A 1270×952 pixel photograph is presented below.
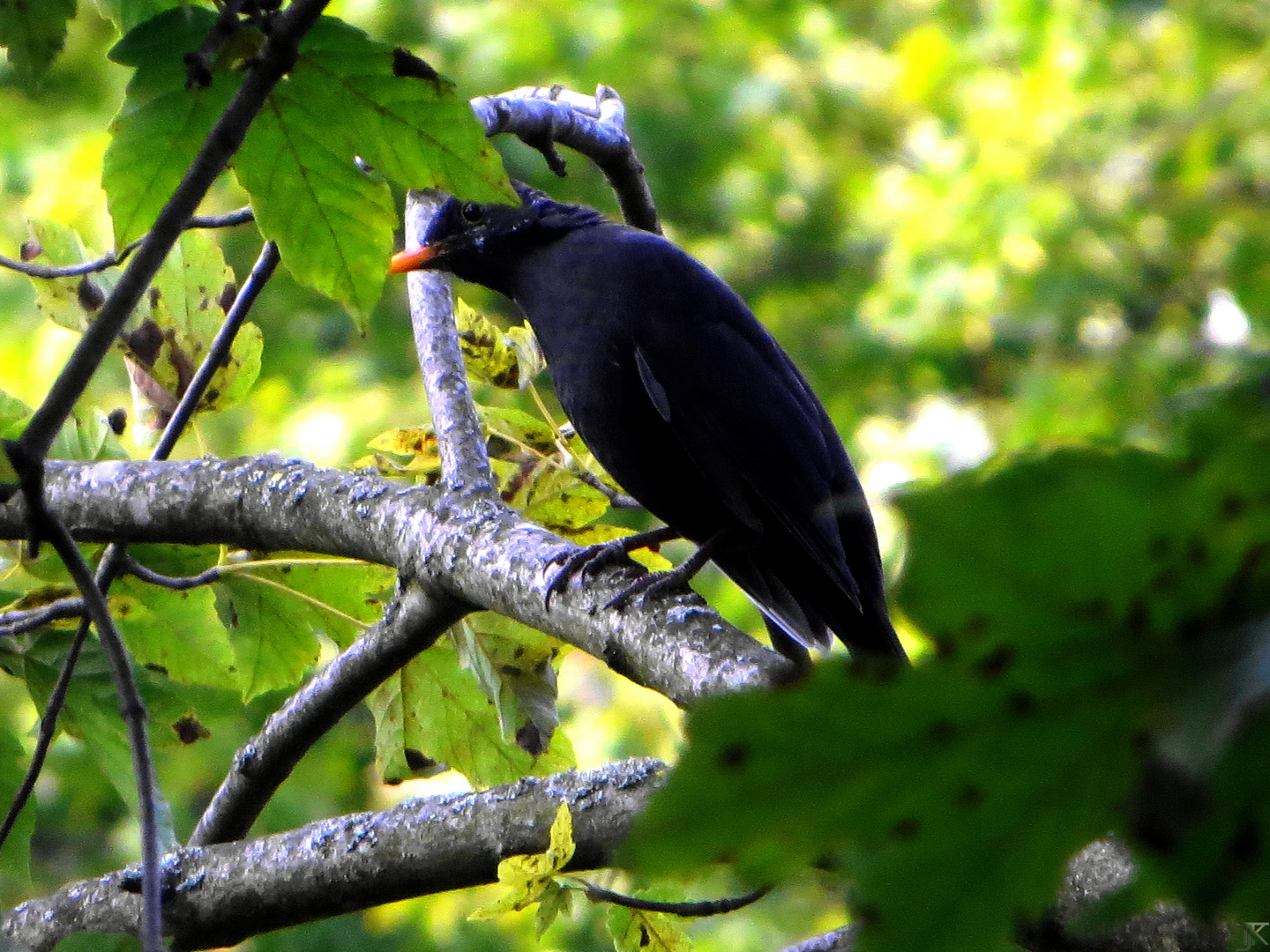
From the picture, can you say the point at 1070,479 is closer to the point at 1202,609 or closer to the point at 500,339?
the point at 1202,609

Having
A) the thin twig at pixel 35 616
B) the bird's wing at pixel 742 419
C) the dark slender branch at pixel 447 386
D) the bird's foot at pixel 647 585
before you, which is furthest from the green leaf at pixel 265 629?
the bird's wing at pixel 742 419

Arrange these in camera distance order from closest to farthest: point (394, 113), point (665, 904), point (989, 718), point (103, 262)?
point (989, 718), point (394, 113), point (103, 262), point (665, 904)

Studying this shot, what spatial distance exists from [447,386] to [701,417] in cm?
62

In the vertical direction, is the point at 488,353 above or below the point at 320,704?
above

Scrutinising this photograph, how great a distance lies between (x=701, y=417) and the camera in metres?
2.68

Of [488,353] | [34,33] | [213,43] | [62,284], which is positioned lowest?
[213,43]

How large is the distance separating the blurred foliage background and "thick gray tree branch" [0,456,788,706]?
431cm

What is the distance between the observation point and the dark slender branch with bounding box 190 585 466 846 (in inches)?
77.1

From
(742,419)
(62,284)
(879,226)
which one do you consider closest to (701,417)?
(742,419)

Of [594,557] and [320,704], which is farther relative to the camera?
[320,704]

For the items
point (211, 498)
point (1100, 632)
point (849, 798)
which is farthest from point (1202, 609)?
point (211, 498)

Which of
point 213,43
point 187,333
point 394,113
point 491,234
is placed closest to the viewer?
point 213,43

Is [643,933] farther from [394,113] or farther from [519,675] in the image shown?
[394,113]

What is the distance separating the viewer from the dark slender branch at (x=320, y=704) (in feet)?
6.43
